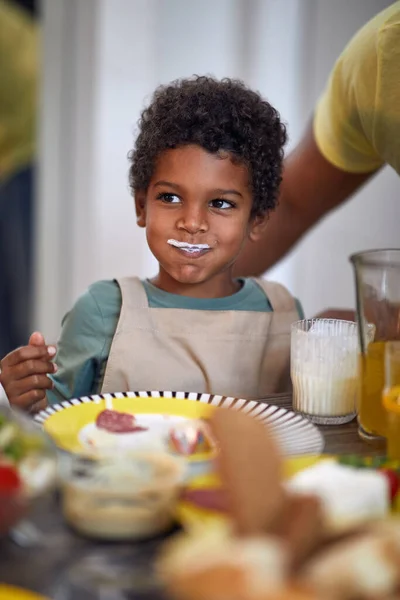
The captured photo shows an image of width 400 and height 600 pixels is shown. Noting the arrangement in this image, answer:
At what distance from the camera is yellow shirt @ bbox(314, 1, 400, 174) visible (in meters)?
1.39

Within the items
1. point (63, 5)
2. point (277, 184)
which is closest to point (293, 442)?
point (277, 184)

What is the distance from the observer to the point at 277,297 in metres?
1.53

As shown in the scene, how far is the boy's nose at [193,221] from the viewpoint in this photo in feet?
4.24

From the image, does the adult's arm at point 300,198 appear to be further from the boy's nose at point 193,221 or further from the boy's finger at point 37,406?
the boy's finger at point 37,406

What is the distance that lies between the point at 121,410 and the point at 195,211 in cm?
39

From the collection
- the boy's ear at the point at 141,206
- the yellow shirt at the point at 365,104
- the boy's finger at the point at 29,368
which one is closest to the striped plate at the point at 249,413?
the boy's finger at the point at 29,368

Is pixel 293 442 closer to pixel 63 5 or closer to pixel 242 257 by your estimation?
pixel 242 257

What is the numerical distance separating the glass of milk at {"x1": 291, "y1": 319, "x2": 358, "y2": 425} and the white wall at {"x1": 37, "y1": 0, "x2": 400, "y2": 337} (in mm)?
1930

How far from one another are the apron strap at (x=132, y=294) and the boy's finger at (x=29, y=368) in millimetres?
209

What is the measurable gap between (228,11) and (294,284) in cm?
111

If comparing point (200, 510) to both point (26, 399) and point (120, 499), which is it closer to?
point (120, 499)

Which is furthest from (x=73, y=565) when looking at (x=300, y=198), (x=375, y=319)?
(x=300, y=198)

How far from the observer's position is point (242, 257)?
73.0 inches

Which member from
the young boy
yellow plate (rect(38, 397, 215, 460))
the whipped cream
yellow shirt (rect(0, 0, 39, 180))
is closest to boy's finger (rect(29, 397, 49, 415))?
the young boy
